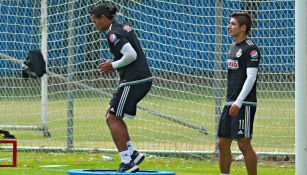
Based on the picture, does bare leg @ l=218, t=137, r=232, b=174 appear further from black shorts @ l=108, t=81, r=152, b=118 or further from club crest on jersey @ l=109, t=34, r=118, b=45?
club crest on jersey @ l=109, t=34, r=118, b=45

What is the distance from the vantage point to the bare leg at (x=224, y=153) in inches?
414

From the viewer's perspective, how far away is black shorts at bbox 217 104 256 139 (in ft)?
33.9

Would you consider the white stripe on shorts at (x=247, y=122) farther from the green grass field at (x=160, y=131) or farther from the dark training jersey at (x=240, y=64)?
the green grass field at (x=160, y=131)

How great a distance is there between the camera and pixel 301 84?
332 inches

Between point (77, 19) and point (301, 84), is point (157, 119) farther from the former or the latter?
point (301, 84)

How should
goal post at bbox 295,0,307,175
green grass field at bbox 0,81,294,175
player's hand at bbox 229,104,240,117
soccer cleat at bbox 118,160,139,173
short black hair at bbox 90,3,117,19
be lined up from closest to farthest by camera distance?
goal post at bbox 295,0,307,175 → player's hand at bbox 229,104,240,117 → soccer cleat at bbox 118,160,139,173 → short black hair at bbox 90,3,117,19 → green grass field at bbox 0,81,294,175

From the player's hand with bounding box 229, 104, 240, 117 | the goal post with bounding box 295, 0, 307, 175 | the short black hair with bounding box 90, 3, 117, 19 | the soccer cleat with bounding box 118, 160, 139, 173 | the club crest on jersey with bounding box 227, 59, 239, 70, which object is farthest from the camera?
Result: the short black hair with bounding box 90, 3, 117, 19

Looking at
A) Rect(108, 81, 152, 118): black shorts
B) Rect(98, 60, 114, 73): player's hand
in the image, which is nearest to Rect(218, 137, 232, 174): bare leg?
Rect(108, 81, 152, 118): black shorts

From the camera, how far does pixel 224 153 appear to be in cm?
1056

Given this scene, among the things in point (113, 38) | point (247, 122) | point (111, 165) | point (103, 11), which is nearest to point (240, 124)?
point (247, 122)

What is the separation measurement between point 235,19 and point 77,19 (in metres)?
5.69

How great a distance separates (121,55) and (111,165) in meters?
2.34

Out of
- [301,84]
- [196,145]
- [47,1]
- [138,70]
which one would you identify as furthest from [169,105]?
[301,84]

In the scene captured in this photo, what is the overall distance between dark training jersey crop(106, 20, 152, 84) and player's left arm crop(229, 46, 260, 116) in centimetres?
155
